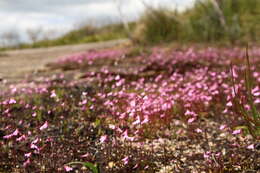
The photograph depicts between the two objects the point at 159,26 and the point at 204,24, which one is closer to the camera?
the point at 204,24

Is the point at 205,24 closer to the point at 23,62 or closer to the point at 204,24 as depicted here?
the point at 204,24

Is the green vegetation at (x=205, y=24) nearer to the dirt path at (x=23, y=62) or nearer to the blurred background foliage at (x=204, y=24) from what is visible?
the blurred background foliage at (x=204, y=24)

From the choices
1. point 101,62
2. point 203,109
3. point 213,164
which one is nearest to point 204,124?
point 203,109

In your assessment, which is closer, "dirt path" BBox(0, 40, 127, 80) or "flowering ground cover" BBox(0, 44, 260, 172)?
"flowering ground cover" BBox(0, 44, 260, 172)

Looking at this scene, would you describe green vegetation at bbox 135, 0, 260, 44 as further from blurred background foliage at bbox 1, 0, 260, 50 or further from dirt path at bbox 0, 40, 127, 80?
dirt path at bbox 0, 40, 127, 80

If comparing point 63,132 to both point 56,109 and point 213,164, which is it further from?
point 213,164

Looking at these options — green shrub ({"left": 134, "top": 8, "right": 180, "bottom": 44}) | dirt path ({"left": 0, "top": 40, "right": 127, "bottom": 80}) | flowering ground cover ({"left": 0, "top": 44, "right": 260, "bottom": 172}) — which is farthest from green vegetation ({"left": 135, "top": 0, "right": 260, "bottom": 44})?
flowering ground cover ({"left": 0, "top": 44, "right": 260, "bottom": 172})

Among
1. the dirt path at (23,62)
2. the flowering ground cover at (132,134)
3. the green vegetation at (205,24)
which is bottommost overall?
the flowering ground cover at (132,134)

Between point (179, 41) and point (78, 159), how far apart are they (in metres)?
12.0

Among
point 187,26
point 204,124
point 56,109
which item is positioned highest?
point 187,26

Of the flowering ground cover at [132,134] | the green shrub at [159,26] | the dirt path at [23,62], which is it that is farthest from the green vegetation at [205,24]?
the flowering ground cover at [132,134]

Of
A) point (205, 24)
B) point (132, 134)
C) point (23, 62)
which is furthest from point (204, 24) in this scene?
point (132, 134)

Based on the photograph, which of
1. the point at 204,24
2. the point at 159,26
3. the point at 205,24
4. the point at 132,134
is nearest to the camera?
the point at 132,134

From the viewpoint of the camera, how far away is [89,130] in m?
4.36
